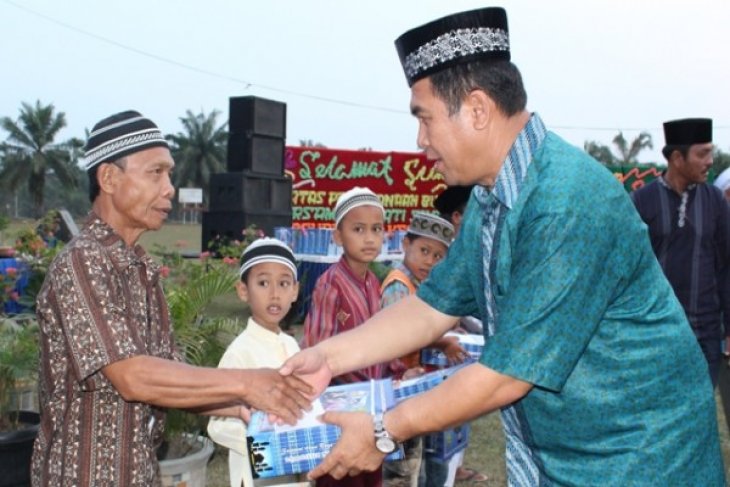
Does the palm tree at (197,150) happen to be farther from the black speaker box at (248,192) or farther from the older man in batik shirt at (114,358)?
the older man in batik shirt at (114,358)

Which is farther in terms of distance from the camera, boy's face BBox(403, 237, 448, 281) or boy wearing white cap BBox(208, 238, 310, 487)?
boy's face BBox(403, 237, 448, 281)

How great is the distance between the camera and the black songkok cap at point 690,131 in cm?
536

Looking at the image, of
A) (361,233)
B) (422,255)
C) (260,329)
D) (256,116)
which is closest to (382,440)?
(260,329)

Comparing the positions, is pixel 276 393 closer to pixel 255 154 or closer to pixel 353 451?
pixel 353 451

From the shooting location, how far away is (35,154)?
2726 inches

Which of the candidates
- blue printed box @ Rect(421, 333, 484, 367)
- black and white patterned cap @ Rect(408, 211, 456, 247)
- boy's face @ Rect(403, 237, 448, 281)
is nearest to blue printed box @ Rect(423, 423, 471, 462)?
blue printed box @ Rect(421, 333, 484, 367)

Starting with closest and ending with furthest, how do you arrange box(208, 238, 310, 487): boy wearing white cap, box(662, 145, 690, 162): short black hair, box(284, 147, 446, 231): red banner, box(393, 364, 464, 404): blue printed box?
box(393, 364, 464, 404): blue printed box
box(208, 238, 310, 487): boy wearing white cap
box(662, 145, 690, 162): short black hair
box(284, 147, 446, 231): red banner

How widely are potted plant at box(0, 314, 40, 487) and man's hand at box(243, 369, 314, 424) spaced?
177cm

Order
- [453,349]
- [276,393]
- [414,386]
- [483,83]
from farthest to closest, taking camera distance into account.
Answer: [453,349] < [414,386] < [276,393] < [483,83]

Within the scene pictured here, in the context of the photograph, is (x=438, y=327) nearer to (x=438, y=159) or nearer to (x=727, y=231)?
(x=438, y=159)

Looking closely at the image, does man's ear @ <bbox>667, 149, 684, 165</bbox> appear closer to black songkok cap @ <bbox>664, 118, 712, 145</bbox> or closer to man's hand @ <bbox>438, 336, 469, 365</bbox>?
black songkok cap @ <bbox>664, 118, 712, 145</bbox>

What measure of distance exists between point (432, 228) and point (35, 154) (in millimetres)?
71671

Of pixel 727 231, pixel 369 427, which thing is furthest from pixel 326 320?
pixel 727 231

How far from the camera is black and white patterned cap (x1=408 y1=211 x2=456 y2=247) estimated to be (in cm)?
489
